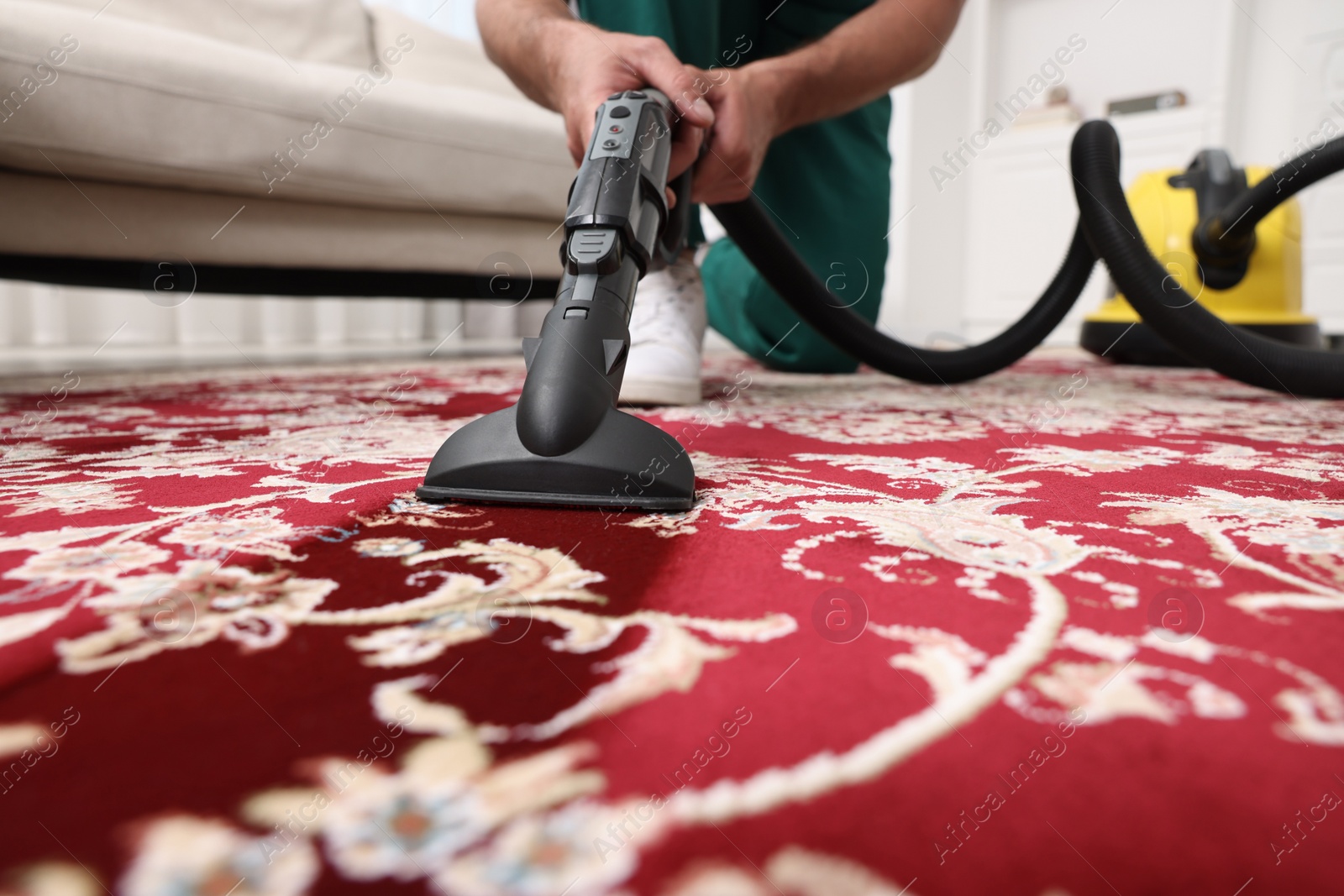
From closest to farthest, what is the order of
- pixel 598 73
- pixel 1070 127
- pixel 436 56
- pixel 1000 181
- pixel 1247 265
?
pixel 598 73 < pixel 1247 265 < pixel 436 56 < pixel 1070 127 < pixel 1000 181

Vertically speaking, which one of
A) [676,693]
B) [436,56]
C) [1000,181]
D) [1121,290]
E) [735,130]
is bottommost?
[676,693]

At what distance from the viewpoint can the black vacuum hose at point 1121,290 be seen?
3.01ft

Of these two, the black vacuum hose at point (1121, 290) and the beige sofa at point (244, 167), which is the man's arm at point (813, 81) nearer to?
the black vacuum hose at point (1121, 290)

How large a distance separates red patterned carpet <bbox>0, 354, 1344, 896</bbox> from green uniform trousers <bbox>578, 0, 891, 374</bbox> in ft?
2.45

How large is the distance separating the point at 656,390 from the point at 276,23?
5.34 ft

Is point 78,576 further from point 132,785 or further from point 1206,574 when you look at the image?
point 1206,574

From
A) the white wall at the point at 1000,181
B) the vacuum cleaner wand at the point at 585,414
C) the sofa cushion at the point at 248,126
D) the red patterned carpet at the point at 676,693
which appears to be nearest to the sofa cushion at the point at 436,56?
the white wall at the point at 1000,181

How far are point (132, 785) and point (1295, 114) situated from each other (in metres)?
3.76

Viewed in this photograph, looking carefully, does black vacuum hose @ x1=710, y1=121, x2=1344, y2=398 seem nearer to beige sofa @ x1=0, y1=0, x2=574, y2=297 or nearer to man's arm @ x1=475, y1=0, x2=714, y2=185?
man's arm @ x1=475, y1=0, x2=714, y2=185

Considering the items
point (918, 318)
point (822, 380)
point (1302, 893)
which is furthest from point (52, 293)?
point (918, 318)

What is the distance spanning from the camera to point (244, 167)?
1.23 meters

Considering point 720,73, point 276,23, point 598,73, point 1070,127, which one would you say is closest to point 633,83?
point 598,73

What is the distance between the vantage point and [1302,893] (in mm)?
186

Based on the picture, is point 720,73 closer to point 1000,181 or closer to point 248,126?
point 248,126
